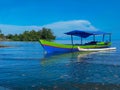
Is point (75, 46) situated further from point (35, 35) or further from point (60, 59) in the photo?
point (35, 35)

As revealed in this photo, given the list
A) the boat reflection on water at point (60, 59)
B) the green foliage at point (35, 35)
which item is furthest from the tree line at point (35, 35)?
the boat reflection on water at point (60, 59)

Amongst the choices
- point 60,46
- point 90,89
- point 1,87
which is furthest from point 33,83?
point 60,46

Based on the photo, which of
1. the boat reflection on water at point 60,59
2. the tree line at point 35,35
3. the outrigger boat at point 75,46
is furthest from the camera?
the tree line at point 35,35

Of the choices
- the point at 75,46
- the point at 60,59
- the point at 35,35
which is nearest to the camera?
the point at 60,59

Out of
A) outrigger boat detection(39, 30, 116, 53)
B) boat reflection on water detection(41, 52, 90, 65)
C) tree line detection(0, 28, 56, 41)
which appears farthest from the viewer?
tree line detection(0, 28, 56, 41)

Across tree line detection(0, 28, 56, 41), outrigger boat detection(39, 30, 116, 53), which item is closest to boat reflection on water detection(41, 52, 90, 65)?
outrigger boat detection(39, 30, 116, 53)

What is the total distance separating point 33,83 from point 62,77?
120 inches

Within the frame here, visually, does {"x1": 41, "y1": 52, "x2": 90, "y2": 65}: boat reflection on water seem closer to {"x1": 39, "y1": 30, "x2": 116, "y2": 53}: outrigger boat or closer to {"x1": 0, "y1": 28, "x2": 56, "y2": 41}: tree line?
{"x1": 39, "y1": 30, "x2": 116, "y2": 53}: outrigger boat

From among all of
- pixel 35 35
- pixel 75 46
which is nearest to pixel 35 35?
pixel 35 35

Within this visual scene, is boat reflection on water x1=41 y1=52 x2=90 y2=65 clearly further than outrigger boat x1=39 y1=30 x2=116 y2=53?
No

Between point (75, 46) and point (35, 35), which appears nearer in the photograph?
point (75, 46)

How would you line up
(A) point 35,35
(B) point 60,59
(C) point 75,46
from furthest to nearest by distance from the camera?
1. (A) point 35,35
2. (C) point 75,46
3. (B) point 60,59

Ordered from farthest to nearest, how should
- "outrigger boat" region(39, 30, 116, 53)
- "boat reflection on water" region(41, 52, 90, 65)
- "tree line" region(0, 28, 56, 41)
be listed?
"tree line" region(0, 28, 56, 41) < "outrigger boat" region(39, 30, 116, 53) < "boat reflection on water" region(41, 52, 90, 65)

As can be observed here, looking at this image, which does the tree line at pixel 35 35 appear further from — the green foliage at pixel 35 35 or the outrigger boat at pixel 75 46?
the outrigger boat at pixel 75 46
